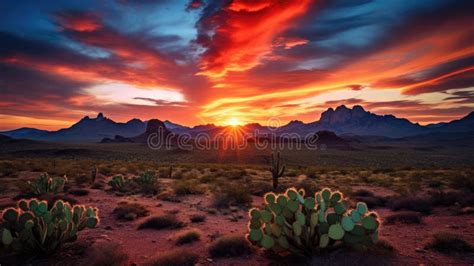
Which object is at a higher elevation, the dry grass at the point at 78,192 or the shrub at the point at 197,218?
the dry grass at the point at 78,192

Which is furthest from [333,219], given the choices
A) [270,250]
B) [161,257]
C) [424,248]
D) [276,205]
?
[161,257]

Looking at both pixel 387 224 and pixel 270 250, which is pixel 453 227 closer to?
pixel 387 224

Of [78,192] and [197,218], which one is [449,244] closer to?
[197,218]

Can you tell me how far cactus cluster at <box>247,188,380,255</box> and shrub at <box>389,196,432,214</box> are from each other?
5508mm

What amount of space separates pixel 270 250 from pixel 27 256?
479 cm

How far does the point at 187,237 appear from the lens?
7039mm

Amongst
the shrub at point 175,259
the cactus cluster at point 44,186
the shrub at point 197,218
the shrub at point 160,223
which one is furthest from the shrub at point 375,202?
the cactus cluster at point 44,186

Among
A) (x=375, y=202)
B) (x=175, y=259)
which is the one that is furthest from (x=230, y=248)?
(x=375, y=202)

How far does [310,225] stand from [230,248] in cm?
181

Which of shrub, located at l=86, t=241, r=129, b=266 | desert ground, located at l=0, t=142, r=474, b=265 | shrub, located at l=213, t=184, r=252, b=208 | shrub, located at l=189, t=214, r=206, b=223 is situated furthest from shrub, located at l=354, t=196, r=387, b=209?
shrub, located at l=86, t=241, r=129, b=266

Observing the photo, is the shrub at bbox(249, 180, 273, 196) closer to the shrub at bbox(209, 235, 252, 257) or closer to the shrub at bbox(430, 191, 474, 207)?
the shrub at bbox(430, 191, 474, 207)

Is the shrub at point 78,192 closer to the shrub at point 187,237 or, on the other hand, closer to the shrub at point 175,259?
the shrub at point 187,237

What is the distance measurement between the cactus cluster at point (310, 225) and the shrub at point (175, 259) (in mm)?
1226

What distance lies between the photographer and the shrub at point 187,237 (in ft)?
22.8
